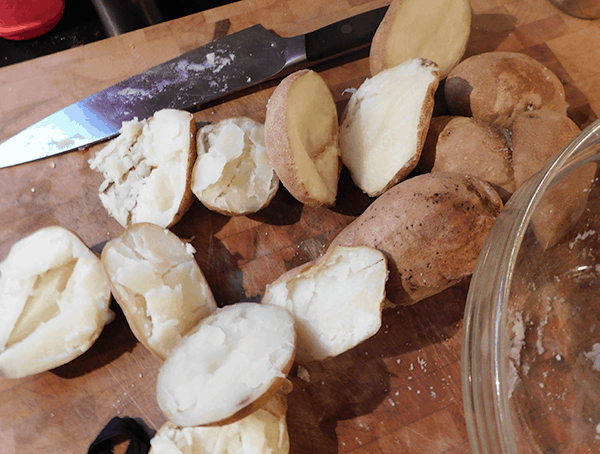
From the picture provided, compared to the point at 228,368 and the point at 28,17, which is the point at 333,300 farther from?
the point at 28,17

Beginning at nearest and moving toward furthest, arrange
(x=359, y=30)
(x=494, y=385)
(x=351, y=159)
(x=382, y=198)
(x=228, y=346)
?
1. (x=494, y=385)
2. (x=228, y=346)
3. (x=382, y=198)
4. (x=351, y=159)
5. (x=359, y=30)

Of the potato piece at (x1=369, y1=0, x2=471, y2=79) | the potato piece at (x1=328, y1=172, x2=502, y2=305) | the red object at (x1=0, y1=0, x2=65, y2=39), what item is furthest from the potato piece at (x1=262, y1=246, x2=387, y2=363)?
the red object at (x1=0, y1=0, x2=65, y2=39)

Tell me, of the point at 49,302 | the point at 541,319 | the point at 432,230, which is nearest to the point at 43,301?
the point at 49,302

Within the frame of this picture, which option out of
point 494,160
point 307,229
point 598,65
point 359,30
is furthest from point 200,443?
point 598,65

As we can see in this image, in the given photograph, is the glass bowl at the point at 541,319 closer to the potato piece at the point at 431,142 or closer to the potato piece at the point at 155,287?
the potato piece at the point at 431,142

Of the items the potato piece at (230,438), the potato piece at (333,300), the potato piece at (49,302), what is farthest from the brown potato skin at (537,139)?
the potato piece at (49,302)

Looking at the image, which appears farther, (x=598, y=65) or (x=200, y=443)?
(x=598, y=65)

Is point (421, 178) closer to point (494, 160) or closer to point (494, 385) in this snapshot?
point (494, 160)
